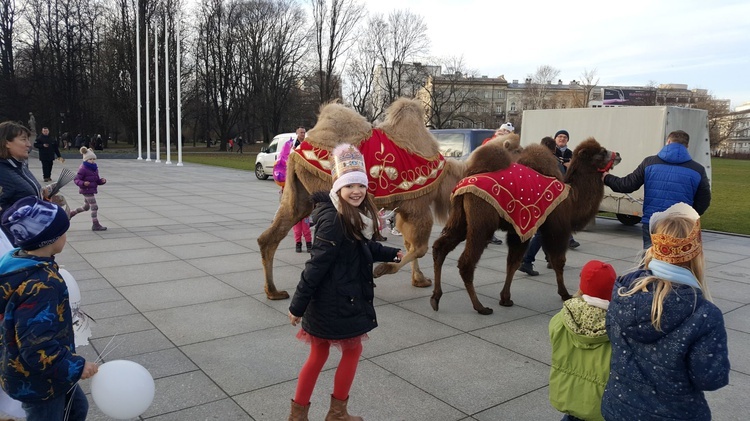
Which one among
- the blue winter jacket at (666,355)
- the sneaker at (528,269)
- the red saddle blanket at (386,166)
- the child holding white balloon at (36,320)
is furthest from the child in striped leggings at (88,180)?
the blue winter jacket at (666,355)

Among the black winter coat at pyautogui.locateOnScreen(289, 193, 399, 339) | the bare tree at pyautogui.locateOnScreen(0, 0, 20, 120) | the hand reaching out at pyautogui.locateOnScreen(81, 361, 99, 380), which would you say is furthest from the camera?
the bare tree at pyautogui.locateOnScreen(0, 0, 20, 120)

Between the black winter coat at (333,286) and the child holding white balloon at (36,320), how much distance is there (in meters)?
1.10

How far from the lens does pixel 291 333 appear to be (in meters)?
4.63

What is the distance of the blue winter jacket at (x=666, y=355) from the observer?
79.1 inches

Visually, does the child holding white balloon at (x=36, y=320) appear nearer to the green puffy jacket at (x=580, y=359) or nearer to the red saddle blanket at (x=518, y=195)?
the green puffy jacket at (x=580, y=359)

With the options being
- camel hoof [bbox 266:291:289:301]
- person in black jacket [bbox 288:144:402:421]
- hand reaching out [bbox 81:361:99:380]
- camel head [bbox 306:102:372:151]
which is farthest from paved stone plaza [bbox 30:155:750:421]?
camel head [bbox 306:102:372:151]

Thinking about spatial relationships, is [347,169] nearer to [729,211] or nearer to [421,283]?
[421,283]

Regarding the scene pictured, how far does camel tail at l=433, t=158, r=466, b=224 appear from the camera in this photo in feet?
19.5

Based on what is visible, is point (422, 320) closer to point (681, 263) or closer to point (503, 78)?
point (681, 263)

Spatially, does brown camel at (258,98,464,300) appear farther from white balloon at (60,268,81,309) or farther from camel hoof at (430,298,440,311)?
white balloon at (60,268,81,309)

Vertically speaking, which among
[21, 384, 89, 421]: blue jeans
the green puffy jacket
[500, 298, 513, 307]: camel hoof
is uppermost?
the green puffy jacket

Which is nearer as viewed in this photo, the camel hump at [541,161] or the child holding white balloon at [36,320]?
the child holding white balloon at [36,320]

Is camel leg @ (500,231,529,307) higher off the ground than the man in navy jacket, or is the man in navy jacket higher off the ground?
the man in navy jacket

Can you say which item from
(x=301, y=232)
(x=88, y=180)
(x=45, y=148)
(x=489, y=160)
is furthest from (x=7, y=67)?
(x=489, y=160)
